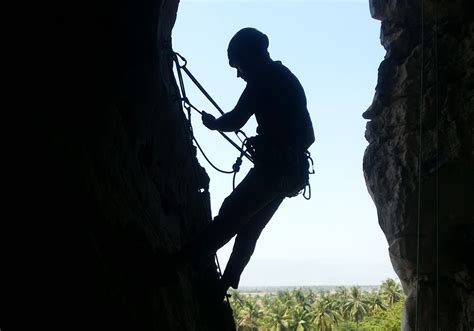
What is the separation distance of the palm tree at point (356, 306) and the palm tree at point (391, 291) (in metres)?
2.19

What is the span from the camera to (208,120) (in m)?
4.31

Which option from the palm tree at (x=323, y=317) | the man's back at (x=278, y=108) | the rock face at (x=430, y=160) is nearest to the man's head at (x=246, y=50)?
the man's back at (x=278, y=108)

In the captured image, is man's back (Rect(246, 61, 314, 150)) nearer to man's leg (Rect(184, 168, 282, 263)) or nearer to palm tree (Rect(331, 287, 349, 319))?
man's leg (Rect(184, 168, 282, 263))

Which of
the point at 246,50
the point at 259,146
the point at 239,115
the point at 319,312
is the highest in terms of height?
the point at 246,50

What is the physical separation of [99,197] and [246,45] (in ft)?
6.23

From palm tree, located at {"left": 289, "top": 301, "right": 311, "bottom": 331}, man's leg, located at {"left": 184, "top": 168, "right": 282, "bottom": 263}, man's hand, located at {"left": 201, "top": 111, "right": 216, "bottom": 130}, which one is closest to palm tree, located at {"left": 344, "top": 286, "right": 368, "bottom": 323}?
palm tree, located at {"left": 289, "top": 301, "right": 311, "bottom": 331}

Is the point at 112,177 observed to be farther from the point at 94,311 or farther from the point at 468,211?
the point at 468,211

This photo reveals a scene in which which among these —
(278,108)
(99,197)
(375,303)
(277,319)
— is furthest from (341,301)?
(99,197)

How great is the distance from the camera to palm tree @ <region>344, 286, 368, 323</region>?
48062mm

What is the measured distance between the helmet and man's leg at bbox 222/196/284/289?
1.26 m

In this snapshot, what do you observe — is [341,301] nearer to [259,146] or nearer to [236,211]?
[259,146]

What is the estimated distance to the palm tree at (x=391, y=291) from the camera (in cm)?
4884

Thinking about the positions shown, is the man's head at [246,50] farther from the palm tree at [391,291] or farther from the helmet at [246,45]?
A: the palm tree at [391,291]

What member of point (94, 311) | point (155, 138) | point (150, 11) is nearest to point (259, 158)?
point (155, 138)
